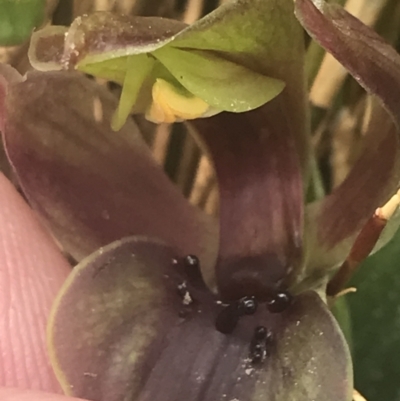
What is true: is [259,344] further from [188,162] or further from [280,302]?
[188,162]

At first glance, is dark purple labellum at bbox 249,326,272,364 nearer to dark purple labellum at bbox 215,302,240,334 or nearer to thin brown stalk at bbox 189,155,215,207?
dark purple labellum at bbox 215,302,240,334

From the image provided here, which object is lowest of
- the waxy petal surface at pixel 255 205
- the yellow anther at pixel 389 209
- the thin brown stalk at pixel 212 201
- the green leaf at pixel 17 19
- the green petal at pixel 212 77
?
the thin brown stalk at pixel 212 201

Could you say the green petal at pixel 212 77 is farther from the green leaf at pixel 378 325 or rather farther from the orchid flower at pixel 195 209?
the green leaf at pixel 378 325

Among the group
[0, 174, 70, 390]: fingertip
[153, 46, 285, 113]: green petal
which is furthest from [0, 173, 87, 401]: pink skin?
[153, 46, 285, 113]: green petal

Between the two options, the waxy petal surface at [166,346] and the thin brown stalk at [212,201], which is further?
the thin brown stalk at [212,201]

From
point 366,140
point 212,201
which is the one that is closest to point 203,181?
point 212,201

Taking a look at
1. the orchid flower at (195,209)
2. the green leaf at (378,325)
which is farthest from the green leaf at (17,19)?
the green leaf at (378,325)

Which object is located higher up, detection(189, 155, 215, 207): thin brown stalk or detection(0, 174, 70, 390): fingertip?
detection(189, 155, 215, 207): thin brown stalk

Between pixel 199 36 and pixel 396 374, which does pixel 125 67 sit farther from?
pixel 396 374
